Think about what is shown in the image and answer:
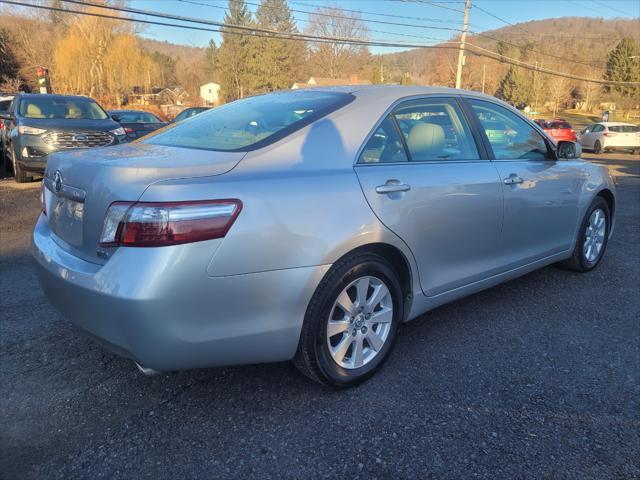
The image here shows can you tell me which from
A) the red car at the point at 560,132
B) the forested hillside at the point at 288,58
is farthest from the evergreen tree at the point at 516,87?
the red car at the point at 560,132

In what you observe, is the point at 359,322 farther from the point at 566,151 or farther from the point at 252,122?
the point at 566,151

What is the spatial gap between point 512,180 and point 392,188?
4.03 ft

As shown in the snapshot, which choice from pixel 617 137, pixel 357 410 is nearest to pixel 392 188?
pixel 357 410

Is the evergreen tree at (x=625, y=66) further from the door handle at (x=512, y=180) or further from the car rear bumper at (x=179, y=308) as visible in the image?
the car rear bumper at (x=179, y=308)

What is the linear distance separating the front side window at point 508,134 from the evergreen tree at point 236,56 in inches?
2470

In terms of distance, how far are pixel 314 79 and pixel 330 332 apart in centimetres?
6501

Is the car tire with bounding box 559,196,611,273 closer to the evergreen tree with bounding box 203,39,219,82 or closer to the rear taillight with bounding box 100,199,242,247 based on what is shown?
the rear taillight with bounding box 100,199,242,247

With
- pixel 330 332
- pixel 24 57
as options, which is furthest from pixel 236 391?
pixel 24 57

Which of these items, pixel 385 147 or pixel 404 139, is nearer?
pixel 385 147

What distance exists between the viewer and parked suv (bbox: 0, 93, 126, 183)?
930 centimetres

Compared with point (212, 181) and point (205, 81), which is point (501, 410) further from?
point (205, 81)

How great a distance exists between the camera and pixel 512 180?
11.5 feet

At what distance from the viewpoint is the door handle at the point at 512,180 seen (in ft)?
11.4

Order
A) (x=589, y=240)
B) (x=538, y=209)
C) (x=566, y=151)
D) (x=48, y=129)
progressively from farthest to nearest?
(x=48, y=129) → (x=589, y=240) → (x=566, y=151) → (x=538, y=209)
